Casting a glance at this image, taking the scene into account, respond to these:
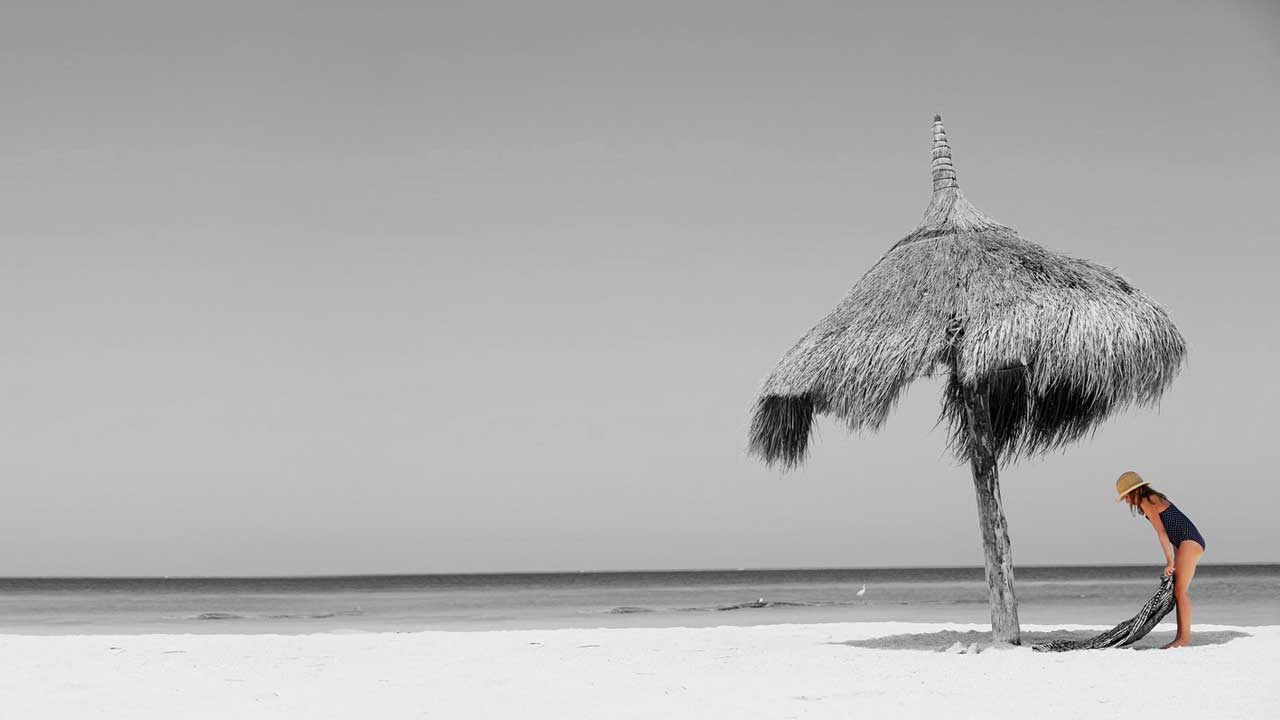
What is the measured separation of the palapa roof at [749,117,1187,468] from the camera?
736 centimetres

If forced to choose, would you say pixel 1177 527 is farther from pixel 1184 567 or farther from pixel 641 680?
pixel 641 680

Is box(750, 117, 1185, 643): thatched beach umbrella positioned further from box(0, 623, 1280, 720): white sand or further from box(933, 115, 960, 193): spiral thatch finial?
box(0, 623, 1280, 720): white sand

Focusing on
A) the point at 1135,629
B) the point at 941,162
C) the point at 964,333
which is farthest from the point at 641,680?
the point at 941,162

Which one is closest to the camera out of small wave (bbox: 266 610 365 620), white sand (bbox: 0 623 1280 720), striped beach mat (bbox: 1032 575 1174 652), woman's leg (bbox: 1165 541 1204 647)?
white sand (bbox: 0 623 1280 720)

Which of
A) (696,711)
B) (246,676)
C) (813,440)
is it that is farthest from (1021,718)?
(246,676)

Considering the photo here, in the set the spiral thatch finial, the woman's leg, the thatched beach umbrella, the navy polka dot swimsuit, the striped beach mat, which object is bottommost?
the striped beach mat

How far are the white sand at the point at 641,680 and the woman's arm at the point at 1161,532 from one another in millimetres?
598

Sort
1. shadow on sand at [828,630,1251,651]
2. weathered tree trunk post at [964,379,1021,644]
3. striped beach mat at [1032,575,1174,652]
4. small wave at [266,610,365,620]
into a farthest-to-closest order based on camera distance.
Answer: small wave at [266,610,365,620] < shadow on sand at [828,630,1251,651] < weathered tree trunk post at [964,379,1021,644] < striped beach mat at [1032,575,1174,652]

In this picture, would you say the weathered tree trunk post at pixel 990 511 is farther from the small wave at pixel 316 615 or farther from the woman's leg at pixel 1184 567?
the small wave at pixel 316 615

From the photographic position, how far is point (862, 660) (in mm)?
7770

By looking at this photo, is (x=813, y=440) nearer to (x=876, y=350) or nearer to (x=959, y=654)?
(x=876, y=350)

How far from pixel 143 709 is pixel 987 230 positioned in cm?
629

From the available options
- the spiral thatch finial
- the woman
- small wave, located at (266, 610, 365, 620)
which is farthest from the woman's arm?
small wave, located at (266, 610, 365, 620)

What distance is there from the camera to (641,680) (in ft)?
22.8
